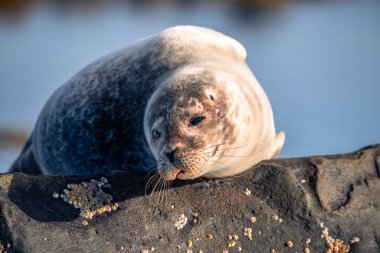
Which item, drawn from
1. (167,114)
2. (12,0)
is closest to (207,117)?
(167,114)

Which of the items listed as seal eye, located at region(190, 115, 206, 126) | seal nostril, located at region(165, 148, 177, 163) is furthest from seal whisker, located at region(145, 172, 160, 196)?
seal eye, located at region(190, 115, 206, 126)

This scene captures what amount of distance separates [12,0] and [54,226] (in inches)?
828

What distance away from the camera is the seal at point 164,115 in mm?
4395

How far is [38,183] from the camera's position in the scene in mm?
4375

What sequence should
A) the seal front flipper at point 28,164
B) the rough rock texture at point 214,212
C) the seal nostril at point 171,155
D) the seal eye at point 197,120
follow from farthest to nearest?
the seal front flipper at point 28,164
the seal eye at point 197,120
the seal nostril at point 171,155
the rough rock texture at point 214,212

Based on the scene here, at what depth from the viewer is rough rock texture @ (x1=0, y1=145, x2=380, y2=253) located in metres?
4.09

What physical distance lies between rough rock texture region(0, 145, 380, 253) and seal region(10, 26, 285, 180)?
0.21m

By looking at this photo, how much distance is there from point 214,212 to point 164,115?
69cm

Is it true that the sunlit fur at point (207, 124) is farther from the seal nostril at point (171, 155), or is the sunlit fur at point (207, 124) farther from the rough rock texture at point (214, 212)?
the rough rock texture at point (214, 212)

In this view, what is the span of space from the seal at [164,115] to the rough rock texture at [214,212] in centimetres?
21

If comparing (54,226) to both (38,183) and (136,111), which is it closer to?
(38,183)

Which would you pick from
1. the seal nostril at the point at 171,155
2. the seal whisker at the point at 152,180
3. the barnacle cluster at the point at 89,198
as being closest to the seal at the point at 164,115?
the seal nostril at the point at 171,155

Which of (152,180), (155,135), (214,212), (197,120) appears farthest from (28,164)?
(214,212)

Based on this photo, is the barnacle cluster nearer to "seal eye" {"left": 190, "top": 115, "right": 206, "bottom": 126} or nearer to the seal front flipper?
"seal eye" {"left": 190, "top": 115, "right": 206, "bottom": 126}
